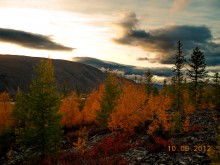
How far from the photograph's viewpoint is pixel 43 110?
35719mm

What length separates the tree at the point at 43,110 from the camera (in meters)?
35.2

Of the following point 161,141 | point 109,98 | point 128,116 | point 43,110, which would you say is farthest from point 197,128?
point 109,98

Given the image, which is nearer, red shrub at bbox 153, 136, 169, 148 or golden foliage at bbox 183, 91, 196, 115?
red shrub at bbox 153, 136, 169, 148

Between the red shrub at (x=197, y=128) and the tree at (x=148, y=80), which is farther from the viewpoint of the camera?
the tree at (x=148, y=80)

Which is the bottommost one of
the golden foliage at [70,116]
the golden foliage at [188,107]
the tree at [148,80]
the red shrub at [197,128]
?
the golden foliage at [70,116]

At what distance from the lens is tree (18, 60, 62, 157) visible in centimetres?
3519

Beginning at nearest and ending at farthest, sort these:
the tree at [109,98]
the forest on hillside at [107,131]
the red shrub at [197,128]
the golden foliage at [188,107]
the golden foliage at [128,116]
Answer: the forest on hillside at [107,131] → the red shrub at [197,128] → the golden foliage at [128,116] → the tree at [109,98] → the golden foliage at [188,107]

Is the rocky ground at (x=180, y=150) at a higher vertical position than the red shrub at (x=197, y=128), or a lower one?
lower

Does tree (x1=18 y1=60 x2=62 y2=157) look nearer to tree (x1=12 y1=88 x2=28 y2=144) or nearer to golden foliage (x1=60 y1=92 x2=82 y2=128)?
tree (x1=12 y1=88 x2=28 y2=144)

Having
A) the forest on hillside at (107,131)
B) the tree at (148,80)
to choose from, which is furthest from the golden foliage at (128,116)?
the tree at (148,80)

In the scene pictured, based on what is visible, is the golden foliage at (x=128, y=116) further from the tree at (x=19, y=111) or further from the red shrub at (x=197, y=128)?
the tree at (x=19, y=111)

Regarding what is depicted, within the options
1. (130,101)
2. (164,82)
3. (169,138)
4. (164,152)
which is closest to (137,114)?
(130,101)

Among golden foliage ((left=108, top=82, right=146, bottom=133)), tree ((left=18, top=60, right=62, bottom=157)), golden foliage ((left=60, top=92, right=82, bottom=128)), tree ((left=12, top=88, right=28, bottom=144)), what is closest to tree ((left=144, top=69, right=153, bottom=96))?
golden foliage ((left=60, top=92, right=82, bottom=128))

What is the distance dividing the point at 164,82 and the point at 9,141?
233ft
